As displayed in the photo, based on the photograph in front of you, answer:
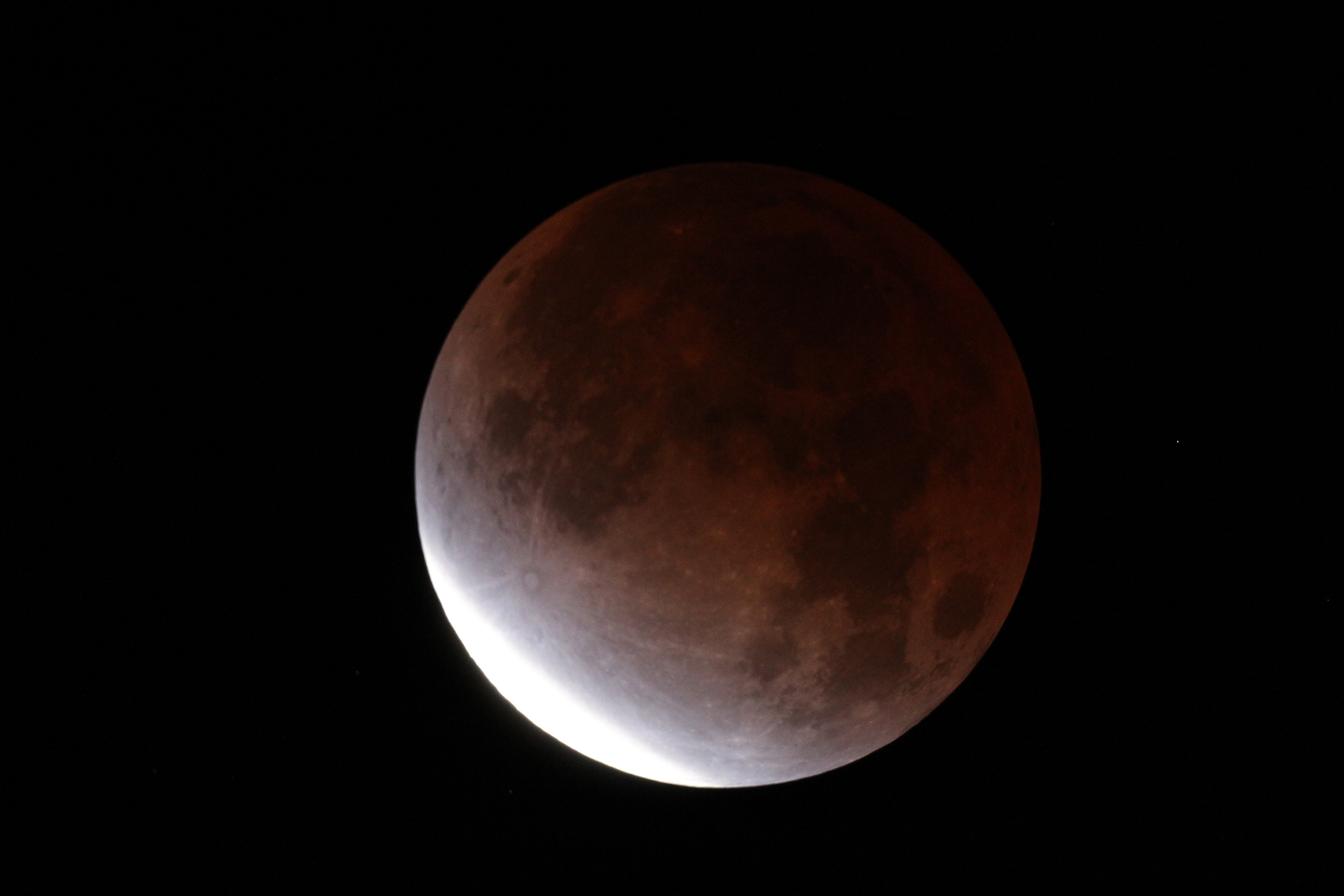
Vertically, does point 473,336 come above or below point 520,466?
above

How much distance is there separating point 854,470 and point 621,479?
74 cm

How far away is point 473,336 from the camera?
3.24 metres

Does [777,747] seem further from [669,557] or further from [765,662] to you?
[669,557]

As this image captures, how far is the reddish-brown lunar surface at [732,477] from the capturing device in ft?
8.81

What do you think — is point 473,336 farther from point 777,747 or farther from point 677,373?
point 777,747

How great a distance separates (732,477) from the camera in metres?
2.64

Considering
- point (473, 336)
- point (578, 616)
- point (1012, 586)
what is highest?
point (473, 336)

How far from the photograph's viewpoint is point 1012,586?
3381 millimetres

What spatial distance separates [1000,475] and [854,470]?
68 centimetres

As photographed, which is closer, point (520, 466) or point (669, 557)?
point (669, 557)

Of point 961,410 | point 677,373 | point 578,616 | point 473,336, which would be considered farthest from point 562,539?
point 961,410

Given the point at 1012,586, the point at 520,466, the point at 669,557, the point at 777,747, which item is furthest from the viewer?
the point at 1012,586

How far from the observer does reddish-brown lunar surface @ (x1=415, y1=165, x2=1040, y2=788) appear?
269 centimetres

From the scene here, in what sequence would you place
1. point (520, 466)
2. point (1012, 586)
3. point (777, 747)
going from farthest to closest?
1. point (1012, 586)
2. point (777, 747)
3. point (520, 466)
